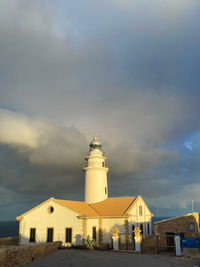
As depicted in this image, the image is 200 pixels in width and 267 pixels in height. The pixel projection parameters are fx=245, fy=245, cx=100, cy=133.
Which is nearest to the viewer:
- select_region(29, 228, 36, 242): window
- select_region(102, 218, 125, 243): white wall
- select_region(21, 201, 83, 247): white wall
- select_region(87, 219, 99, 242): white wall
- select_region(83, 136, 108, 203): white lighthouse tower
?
select_region(87, 219, 99, 242): white wall

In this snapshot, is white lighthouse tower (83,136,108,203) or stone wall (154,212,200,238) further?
white lighthouse tower (83,136,108,203)

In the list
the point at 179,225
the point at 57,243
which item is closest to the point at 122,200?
the point at 179,225

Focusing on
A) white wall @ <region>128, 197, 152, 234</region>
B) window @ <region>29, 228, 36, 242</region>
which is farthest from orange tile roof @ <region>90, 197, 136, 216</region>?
window @ <region>29, 228, 36, 242</region>

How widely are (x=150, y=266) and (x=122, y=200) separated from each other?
1602 cm

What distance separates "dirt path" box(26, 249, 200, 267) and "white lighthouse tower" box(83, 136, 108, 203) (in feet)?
47.7

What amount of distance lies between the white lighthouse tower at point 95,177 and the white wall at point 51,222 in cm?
753

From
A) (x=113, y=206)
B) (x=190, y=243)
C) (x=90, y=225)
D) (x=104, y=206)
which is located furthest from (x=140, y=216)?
(x=190, y=243)

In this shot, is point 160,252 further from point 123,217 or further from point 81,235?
point 81,235

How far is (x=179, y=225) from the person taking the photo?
24516 mm

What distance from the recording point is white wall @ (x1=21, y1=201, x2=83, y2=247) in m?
27.4

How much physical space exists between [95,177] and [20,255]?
20338mm

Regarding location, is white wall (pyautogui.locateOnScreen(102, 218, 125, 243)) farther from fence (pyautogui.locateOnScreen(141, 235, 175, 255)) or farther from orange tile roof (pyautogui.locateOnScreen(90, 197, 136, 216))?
fence (pyautogui.locateOnScreen(141, 235, 175, 255))

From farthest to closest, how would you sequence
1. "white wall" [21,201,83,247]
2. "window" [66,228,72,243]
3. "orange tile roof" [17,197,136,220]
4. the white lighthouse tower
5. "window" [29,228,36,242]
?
the white lighthouse tower < "window" [29,228,36,242] < "orange tile roof" [17,197,136,220] < "white wall" [21,201,83,247] < "window" [66,228,72,243]

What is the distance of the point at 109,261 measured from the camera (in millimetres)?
18266
